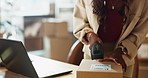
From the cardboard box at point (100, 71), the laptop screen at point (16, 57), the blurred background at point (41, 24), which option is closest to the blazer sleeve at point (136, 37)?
the cardboard box at point (100, 71)

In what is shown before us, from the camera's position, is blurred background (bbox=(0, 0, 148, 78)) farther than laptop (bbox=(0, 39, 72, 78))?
Yes

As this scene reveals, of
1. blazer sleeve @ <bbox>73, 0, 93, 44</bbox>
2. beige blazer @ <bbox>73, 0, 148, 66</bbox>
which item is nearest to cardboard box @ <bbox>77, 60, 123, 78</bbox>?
beige blazer @ <bbox>73, 0, 148, 66</bbox>

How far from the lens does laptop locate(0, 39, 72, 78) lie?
112cm

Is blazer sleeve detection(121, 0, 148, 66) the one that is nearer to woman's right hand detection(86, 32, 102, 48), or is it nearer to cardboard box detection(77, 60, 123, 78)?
woman's right hand detection(86, 32, 102, 48)

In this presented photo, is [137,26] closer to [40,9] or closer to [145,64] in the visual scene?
[145,64]

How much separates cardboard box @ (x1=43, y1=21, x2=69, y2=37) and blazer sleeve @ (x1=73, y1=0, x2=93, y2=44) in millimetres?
1996

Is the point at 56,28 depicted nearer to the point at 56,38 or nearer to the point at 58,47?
the point at 56,38

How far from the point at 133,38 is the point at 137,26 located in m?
0.09

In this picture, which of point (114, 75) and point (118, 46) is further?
point (118, 46)

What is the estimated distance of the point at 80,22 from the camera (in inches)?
63.0

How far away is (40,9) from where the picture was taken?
4.10 meters

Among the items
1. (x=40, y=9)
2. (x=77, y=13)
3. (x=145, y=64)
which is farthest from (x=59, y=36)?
(x=77, y=13)

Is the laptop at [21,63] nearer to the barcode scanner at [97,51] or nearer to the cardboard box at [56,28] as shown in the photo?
the barcode scanner at [97,51]

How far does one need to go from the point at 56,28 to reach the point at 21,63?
2519mm
